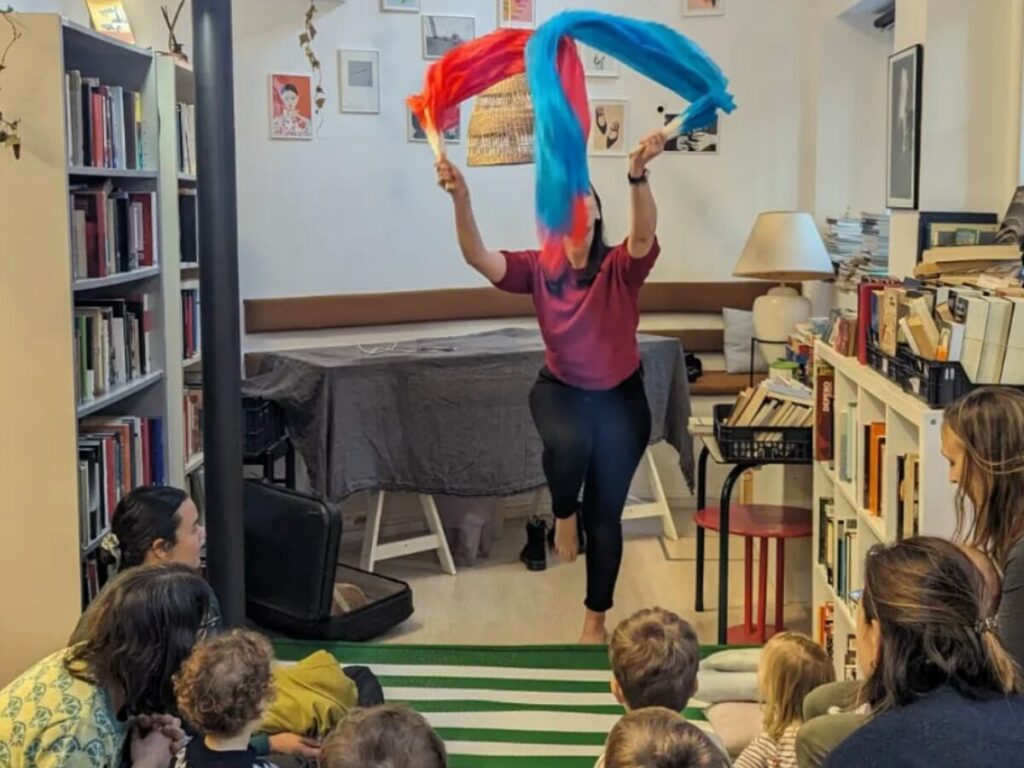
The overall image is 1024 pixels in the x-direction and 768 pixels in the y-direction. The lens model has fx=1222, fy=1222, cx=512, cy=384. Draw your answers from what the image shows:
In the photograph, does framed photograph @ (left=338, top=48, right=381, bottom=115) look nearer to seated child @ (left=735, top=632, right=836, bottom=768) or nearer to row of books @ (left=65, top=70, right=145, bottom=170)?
row of books @ (left=65, top=70, right=145, bottom=170)

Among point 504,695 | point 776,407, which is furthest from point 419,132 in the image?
point 504,695

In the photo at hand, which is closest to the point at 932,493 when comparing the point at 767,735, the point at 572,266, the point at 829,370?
the point at 767,735

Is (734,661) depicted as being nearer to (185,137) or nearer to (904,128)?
(904,128)

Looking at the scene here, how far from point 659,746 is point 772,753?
72 centimetres

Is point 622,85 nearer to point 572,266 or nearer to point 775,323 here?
point 775,323

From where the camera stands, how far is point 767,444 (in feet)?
11.9

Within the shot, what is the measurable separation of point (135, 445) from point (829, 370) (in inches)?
79.4

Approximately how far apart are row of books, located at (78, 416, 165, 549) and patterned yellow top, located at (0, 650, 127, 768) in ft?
3.70

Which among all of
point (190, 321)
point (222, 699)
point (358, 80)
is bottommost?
point (222, 699)

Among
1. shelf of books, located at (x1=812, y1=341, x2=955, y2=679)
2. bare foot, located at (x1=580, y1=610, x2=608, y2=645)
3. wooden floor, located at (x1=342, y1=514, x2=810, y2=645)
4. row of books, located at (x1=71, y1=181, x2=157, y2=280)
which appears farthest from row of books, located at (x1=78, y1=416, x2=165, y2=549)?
shelf of books, located at (x1=812, y1=341, x2=955, y2=679)

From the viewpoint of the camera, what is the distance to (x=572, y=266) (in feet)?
11.7

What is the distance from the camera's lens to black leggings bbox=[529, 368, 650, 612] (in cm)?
354

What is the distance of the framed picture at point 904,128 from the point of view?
3840mm

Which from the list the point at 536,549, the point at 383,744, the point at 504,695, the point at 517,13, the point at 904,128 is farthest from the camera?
the point at 517,13
